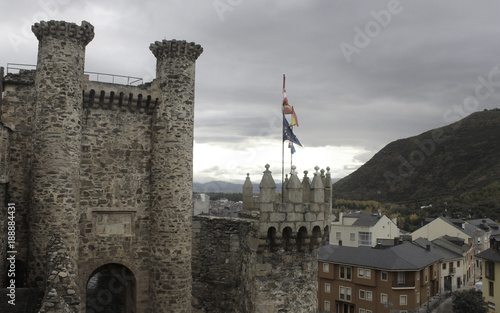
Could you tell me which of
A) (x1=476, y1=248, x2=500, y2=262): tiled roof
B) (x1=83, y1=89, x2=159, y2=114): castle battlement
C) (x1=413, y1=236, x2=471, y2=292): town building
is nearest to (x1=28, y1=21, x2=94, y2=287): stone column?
(x1=83, y1=89, x2=159, y2=114): castle battlement

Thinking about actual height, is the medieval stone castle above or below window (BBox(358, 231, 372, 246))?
above

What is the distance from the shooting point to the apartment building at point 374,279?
45000 millimetres

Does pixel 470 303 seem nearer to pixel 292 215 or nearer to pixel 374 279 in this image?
pixel 374 279

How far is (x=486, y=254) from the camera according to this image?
42000 millimetres

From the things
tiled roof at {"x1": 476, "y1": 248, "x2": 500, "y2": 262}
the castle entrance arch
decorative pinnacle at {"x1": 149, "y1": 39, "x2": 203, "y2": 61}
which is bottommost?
tiled roof at {"x1": 476, "y1": 248, "x2": 500, "y2": 262}

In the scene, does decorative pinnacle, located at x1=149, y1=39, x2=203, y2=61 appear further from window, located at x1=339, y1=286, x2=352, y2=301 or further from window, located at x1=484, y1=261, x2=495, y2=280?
window, located at x1=339, y1=286, x2=352, y2=301

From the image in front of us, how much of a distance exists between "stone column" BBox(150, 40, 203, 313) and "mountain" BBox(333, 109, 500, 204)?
118486 millimetres

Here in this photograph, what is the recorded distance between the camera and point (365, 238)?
6378 centimetres

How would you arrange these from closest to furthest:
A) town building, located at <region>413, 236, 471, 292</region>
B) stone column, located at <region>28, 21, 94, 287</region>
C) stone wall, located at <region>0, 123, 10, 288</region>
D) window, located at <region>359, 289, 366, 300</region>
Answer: stone wall, located at <region>0, 123, 10, 288</region> < stone column, located at <region>28, 21, 94, 287</region> < window, located at <region>359, 289, 366, 300</region> < town building, located at <region>413, 236, 471, 292</region>

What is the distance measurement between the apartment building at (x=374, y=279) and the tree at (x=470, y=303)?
13.9 feet

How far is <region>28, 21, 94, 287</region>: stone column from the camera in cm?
1470

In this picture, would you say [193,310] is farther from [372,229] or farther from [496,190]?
[496,190]

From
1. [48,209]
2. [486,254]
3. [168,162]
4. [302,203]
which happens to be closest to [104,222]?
[48,209]

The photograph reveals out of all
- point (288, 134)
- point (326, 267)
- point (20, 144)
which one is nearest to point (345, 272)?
point (326, 267)
